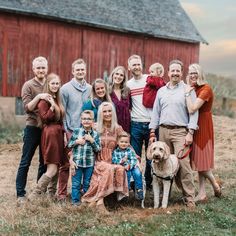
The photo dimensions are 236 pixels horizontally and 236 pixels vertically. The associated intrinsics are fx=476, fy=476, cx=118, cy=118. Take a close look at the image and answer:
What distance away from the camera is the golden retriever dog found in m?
6.60

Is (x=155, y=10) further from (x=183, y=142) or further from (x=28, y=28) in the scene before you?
(x=183, y=142)

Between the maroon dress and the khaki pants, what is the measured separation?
23.5 inches

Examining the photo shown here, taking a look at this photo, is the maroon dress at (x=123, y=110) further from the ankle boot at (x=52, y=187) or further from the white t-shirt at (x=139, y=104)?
the ankle boot at (x=52, y=187)

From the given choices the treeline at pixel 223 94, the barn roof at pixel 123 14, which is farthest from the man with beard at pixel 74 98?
the treeline at pixel 223 94

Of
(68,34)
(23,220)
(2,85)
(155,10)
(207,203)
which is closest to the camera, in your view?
(23,220)

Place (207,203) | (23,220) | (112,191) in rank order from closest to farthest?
(23,220)
(112,191)
(207,203)

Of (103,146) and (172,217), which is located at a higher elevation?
(103,146)

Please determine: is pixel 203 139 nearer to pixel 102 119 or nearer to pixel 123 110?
pixel 123 110

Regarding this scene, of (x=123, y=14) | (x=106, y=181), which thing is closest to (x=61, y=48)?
(x=123, y=14)

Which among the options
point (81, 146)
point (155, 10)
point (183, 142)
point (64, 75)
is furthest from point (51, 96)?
point (155, 10)

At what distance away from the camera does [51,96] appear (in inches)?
267

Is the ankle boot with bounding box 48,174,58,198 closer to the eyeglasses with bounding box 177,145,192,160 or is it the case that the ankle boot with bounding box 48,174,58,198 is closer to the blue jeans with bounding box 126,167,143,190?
the blue jeans with bounding box 126,167,143,190

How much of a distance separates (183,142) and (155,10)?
1641 cm

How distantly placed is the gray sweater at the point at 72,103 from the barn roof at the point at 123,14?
8.85 metres
